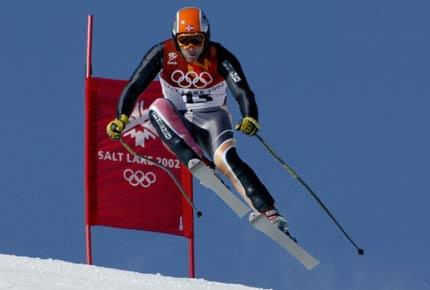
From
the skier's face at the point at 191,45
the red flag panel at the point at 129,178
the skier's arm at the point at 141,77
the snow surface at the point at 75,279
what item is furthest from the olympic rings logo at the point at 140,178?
the skier's face at the point at 191,45

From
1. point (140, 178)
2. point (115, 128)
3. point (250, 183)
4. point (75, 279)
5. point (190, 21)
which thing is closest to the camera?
point (190, 21)

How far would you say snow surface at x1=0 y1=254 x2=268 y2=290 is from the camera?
46.1 feet

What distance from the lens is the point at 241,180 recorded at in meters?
13.6

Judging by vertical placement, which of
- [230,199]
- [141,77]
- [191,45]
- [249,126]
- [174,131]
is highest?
[191,45]

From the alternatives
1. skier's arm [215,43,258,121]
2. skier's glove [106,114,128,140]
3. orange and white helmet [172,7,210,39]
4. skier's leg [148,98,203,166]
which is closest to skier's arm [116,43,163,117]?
skier's glove [106,114,128,140]

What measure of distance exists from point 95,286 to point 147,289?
63 cm

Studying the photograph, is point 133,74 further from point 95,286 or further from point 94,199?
point 94,199

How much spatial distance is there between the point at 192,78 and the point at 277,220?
1.64 meters

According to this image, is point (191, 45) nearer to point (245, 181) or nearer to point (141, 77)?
point (141, 77)

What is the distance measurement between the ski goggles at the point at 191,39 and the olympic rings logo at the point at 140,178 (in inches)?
195

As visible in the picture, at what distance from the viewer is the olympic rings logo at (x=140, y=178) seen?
18172 mm

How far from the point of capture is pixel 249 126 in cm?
1341

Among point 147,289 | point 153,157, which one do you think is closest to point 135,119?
point 153,157

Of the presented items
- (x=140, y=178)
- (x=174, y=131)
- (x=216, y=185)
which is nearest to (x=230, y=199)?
(x=216, y=185)
